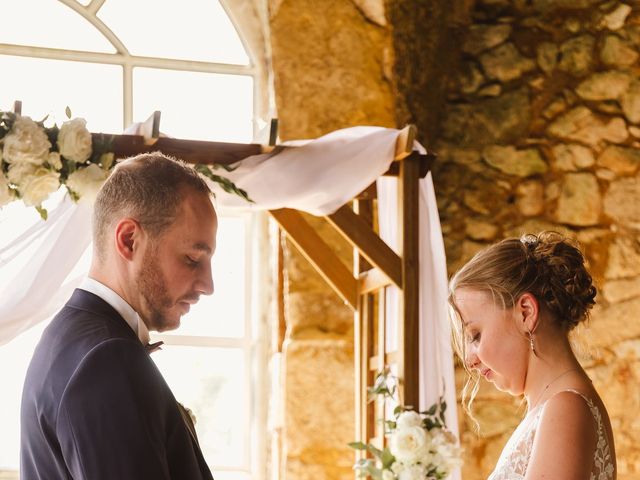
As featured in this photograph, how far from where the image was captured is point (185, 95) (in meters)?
5.03

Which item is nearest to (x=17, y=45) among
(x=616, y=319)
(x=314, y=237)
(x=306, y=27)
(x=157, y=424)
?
(x=306, y=27)

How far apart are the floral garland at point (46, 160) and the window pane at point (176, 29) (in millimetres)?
1679

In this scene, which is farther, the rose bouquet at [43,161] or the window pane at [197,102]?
the window pane at [197,102]

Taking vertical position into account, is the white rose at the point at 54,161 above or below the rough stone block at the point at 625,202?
above

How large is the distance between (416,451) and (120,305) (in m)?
2.14

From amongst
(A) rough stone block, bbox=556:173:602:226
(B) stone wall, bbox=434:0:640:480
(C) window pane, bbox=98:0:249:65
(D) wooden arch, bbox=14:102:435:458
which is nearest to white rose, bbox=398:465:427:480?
(D) wooden arch, bbox=14:102:435:458

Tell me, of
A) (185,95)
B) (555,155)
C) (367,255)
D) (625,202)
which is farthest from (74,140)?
(625,202)

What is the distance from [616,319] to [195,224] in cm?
354

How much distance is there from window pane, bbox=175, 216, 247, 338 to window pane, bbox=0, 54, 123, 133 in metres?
0.77

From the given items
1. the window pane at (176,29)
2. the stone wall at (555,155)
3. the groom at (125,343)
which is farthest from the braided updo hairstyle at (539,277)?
the window pane at (176,29)

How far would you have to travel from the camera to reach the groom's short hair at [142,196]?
1587mm

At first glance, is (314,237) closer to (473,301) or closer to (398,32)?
(398,32)

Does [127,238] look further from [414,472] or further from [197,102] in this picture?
[197,102]

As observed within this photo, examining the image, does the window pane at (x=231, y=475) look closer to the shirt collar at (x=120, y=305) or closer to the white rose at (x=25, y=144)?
the white rose at (x=25, y=144)
